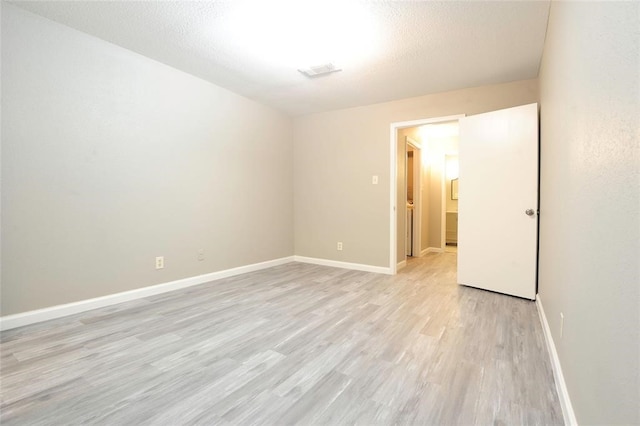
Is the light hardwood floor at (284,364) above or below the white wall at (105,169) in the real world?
below

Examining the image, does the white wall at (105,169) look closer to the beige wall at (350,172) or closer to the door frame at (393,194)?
the beige wall at (350,172)

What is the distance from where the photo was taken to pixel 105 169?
2705 mm

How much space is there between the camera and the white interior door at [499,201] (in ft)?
9.49

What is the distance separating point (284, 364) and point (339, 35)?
2583 millimetres

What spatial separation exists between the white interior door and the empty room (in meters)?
0.02

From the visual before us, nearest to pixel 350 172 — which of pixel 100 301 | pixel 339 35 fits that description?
pixel 339 35

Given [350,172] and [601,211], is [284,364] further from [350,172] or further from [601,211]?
[350,172]

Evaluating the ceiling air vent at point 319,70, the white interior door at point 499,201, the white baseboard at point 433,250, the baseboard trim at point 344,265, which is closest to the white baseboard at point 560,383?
the white interior door at point 499,201

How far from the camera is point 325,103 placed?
13.8 feet

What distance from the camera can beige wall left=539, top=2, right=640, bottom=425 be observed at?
68 centimetres

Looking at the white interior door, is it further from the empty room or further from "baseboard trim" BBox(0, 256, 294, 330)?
"baseboard trim" BBox(0, 256, 294, 330)

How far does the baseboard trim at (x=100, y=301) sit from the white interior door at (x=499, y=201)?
2999mm

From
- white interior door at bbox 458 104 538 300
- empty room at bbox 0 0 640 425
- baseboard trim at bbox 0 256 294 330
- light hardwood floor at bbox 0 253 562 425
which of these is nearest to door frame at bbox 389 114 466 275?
empty room at bbox 0 0 640 425

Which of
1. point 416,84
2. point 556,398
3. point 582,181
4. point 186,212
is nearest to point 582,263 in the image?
point 582,181
